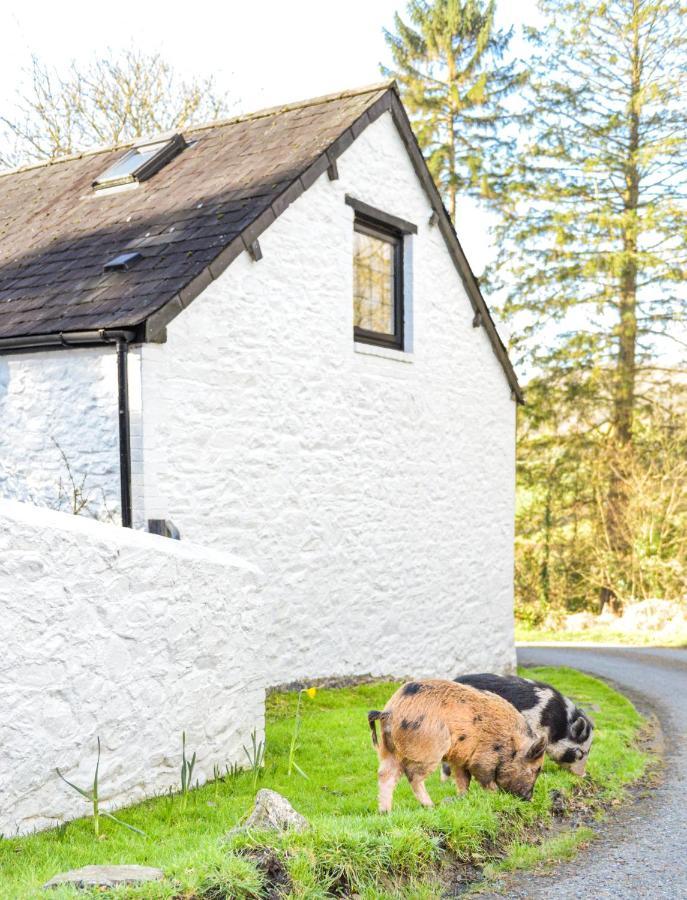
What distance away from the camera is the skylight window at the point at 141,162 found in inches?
488

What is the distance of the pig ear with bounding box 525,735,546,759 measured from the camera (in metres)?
6.27

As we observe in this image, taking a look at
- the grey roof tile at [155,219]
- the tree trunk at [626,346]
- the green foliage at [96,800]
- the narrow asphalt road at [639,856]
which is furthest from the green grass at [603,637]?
the green foliage at [96,800]

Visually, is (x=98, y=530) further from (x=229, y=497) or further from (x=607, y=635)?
(x=607, y=635)

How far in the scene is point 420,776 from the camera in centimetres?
589

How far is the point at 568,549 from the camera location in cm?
2608

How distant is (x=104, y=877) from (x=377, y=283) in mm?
9567

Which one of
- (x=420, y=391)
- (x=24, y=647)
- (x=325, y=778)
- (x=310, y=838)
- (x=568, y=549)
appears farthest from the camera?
(x=568, y=549)

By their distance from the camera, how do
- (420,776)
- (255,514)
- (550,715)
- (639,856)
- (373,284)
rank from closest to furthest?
(420,776) < (639,856) < (550,715) < (255,514) < (373,284)

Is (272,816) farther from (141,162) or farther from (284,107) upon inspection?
(284,107)

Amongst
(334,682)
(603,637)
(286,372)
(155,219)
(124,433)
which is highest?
(155,219)

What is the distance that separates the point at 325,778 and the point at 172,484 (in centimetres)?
341

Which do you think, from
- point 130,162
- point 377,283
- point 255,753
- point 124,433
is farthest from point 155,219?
point 255,753

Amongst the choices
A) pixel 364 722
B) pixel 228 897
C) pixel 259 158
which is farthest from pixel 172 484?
pixel 228 897

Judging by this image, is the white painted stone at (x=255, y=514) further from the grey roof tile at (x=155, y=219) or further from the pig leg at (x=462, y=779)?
the pig leg at (x=462, y=779)
